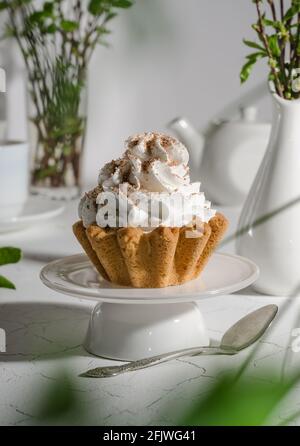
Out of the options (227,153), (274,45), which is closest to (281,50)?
(274,45)

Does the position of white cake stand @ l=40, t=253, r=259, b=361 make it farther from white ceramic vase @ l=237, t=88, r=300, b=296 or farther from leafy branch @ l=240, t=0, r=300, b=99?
leafy branch @ l=240, t=0, r=300, b=99

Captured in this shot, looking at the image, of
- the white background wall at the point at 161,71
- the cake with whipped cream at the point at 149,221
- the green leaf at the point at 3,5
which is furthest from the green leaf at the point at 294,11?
the white background wall at the point at 161,71

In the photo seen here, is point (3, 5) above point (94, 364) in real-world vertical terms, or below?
above

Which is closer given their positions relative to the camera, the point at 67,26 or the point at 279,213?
the point at 279,213

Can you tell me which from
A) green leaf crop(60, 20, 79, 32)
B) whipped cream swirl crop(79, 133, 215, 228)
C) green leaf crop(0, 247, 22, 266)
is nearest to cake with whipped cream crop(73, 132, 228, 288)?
whipped cream swirl crop(79, 133, 215, 228)

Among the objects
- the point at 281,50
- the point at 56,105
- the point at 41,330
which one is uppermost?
the point at 281,50

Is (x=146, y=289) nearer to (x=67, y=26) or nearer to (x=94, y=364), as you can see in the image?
(x=94, y=364)
